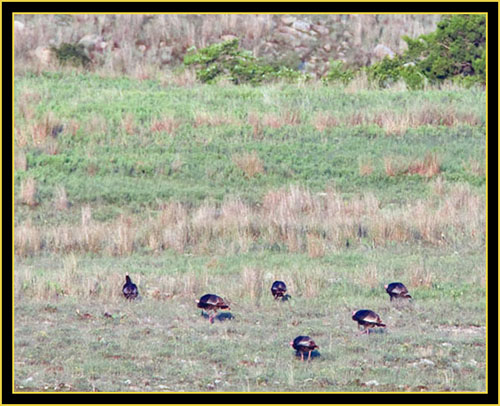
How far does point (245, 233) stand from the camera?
12.1m

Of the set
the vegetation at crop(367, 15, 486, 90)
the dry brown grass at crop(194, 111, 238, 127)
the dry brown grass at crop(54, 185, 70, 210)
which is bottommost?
the dry brown grass at crop(54, 185, 70, 210)

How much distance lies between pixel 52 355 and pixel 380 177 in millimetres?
8028

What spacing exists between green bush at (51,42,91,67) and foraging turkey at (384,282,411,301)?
45.3 feet

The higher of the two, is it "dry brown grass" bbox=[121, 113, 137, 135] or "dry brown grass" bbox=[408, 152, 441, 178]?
"dry brown grass" bbox=[121, 113, 137, 135]

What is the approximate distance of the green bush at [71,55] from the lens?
21.3 metres

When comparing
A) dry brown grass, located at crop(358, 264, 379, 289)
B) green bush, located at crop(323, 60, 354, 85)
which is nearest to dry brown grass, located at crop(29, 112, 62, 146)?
green bush, located at crop(323, 60, 354, 85)

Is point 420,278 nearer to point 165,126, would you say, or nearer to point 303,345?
point 303,345

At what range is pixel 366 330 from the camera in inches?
328

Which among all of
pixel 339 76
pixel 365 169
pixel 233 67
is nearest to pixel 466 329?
pixel 365 169

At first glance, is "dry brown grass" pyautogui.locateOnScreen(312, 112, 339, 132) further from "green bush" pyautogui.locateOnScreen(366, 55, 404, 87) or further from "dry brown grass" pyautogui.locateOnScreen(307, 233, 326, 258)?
"dry brown grass" pyautogui.locateOnScreen(307, 233, 326, 258)

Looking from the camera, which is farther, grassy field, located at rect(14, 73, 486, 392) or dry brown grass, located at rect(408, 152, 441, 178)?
dry brown grass, located at rect(408, 152, 441, 178)

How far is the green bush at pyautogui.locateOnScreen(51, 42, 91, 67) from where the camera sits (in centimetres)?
2130

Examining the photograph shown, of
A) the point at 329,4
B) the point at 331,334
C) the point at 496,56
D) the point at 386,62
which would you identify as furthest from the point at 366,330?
the point at 386,62

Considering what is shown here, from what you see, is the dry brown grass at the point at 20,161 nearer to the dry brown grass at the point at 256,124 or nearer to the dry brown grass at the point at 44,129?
the dry brown grass at the point at 44,129
